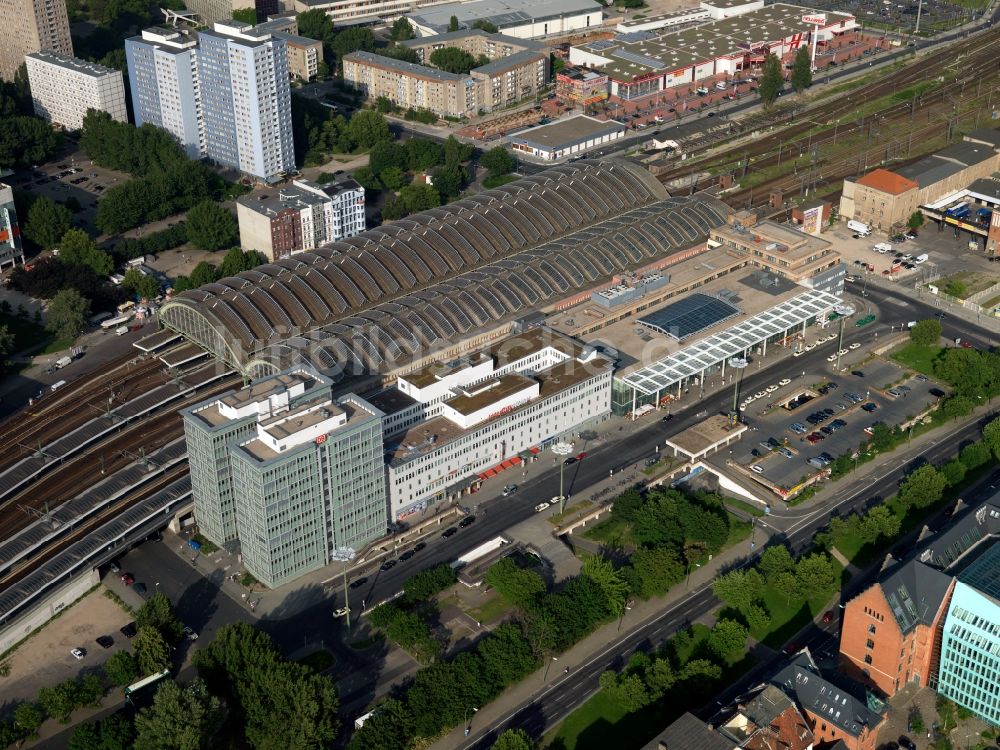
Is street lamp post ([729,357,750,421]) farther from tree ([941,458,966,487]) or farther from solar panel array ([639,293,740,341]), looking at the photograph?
tree ([941,458,966,487])

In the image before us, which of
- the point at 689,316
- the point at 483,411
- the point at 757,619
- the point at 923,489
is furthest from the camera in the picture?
the point at 689,316

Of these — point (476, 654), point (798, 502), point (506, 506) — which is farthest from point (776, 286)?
point (476, 654)

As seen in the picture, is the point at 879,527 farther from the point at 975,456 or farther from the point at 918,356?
the point at 918,356

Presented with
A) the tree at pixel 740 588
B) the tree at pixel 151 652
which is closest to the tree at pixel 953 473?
the tree at pixel 740 588

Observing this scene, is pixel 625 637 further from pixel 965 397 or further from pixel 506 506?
pixel 965 397

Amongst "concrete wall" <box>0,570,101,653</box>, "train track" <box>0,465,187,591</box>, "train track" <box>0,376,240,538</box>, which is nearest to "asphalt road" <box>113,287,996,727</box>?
"train track" <box>0,465,187,591</box>

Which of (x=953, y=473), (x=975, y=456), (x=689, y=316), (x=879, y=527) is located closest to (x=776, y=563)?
(x=879, y=527)
